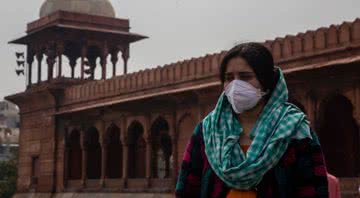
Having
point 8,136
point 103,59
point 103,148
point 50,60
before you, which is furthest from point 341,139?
point 8,136

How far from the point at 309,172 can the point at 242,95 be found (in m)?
0.29

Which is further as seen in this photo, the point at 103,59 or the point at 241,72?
the point at 103,59

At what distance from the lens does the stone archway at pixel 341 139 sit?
514 inches

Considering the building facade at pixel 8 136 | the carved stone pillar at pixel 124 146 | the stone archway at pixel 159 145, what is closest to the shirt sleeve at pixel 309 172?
the stone archway at pixel 159 145

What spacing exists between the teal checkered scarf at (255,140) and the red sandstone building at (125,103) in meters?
8.79

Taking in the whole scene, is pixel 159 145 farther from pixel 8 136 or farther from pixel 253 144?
pixel 8 136

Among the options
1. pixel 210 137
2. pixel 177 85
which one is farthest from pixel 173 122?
pixel 210 137

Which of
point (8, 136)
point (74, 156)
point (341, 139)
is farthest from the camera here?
point (8, 136)

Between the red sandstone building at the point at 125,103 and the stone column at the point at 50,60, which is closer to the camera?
the red sandstone building at the point at 125,103

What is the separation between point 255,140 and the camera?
2162 mm

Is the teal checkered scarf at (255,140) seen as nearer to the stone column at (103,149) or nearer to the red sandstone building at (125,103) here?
the red sandstone building at (125,103)

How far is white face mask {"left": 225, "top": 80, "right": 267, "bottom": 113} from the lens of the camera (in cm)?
219

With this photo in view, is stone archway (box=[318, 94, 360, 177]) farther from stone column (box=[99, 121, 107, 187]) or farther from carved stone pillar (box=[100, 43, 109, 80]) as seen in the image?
carved stone pillar (box=[100, 43, 109, 80])

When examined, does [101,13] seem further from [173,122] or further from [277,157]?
[277,157]
